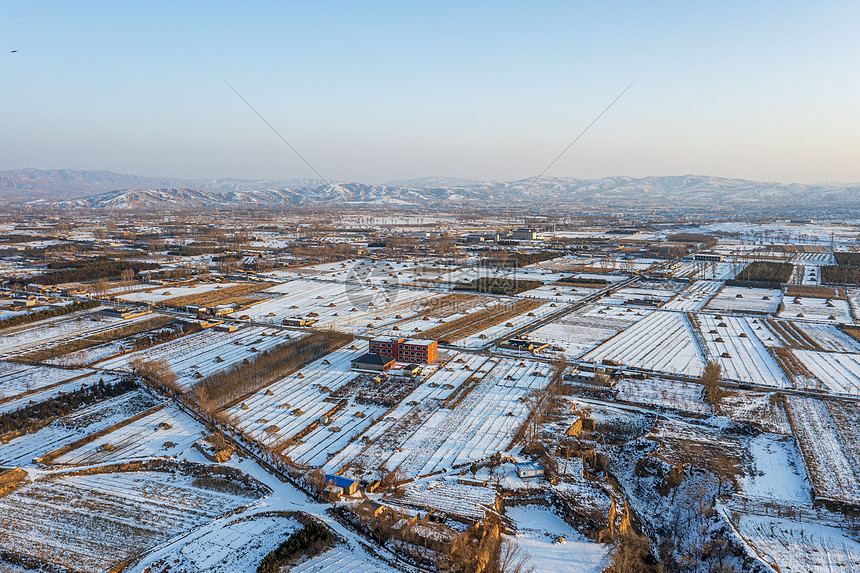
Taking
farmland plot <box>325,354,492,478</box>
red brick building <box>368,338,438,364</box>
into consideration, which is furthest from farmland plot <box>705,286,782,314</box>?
red brick building <box>368,338,438,364</box>

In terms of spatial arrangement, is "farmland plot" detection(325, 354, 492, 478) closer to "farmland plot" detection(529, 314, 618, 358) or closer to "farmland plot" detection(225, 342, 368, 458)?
"farmland plot" detection(225, 342, 368, 458)

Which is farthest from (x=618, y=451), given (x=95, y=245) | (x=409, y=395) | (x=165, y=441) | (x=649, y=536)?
(x=95, y=245)

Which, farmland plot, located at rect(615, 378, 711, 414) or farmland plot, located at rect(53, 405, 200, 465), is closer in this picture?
farmland plot, located at rect(53, 405, 200, 465)

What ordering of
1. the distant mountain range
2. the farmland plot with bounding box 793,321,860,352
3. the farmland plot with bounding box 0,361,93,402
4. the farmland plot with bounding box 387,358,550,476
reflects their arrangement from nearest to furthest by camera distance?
the farmland plot with bounding box 387,358,550,476, the farmland plot with bounding box 0,361,93,402, the farmland plot with bounding box 793,321,860,352, the distant mountain range

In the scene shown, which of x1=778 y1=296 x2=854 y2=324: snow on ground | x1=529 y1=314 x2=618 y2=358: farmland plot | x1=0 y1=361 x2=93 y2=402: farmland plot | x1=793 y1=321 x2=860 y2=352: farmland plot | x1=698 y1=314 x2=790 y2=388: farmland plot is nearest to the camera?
x1=0 y1=361 x2=93 y2=402: farmland plot

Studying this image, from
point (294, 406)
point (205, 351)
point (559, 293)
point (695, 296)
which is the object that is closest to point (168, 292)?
point (205, 351)

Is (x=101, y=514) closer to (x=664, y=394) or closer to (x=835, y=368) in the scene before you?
(x=664, y=394)

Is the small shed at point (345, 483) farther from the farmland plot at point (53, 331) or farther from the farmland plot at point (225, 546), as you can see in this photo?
the farmland plot at point (53, 331)
